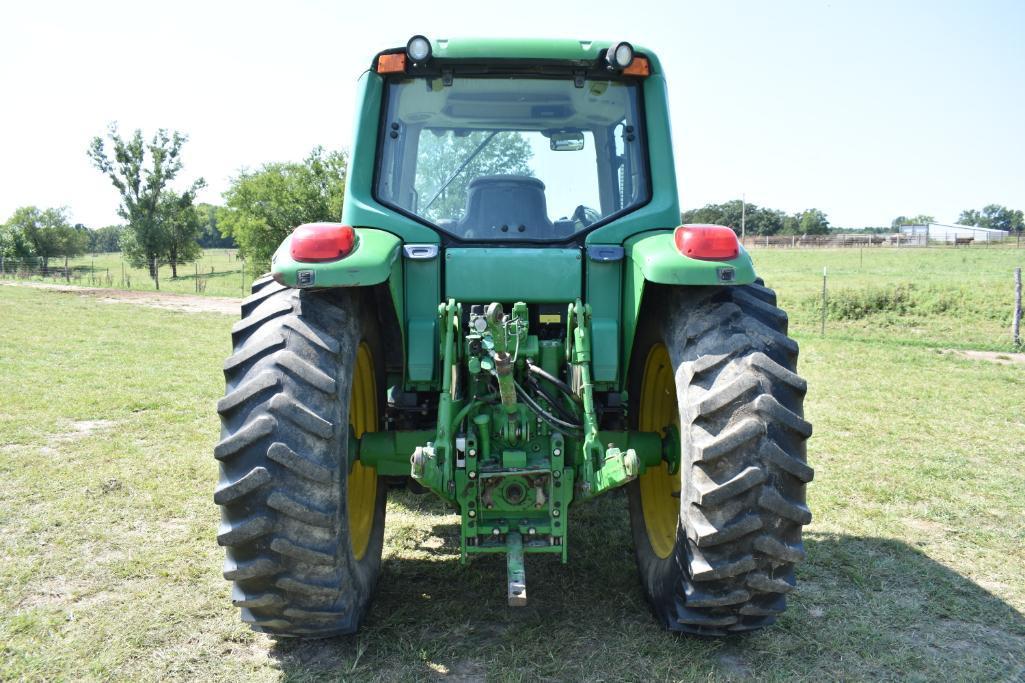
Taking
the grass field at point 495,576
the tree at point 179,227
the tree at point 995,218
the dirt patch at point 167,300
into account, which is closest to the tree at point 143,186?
the tree at point 179,227

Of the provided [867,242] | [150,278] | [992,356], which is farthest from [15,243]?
[992,356]

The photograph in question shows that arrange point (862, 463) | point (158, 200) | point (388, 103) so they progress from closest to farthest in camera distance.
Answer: point (388, 103)
point (862, 463)
point (158, 200)

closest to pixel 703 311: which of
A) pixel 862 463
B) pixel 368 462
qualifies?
pixel 368 462

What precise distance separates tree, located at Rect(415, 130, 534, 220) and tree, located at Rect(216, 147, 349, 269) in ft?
114

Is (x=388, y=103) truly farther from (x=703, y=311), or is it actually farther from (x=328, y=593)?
(x=328, y=593)

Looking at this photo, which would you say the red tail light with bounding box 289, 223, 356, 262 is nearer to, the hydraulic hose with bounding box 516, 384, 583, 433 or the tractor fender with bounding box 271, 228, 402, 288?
the tractor fender with bounding box 271, 228, 402, 288

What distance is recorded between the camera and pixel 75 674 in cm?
302

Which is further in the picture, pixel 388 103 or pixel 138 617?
pixel 388 103

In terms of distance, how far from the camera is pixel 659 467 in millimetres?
3893

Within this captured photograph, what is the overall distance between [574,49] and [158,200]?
4771 cm

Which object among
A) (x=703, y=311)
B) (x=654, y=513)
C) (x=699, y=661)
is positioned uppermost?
(x=703, y=311)

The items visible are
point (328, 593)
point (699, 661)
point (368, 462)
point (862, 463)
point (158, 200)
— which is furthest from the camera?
point (158, 200)

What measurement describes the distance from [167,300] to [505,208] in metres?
22.6

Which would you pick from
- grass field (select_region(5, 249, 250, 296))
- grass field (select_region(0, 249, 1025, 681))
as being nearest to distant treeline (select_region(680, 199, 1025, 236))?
grass field (select_region(5, 249, 250, 296))
